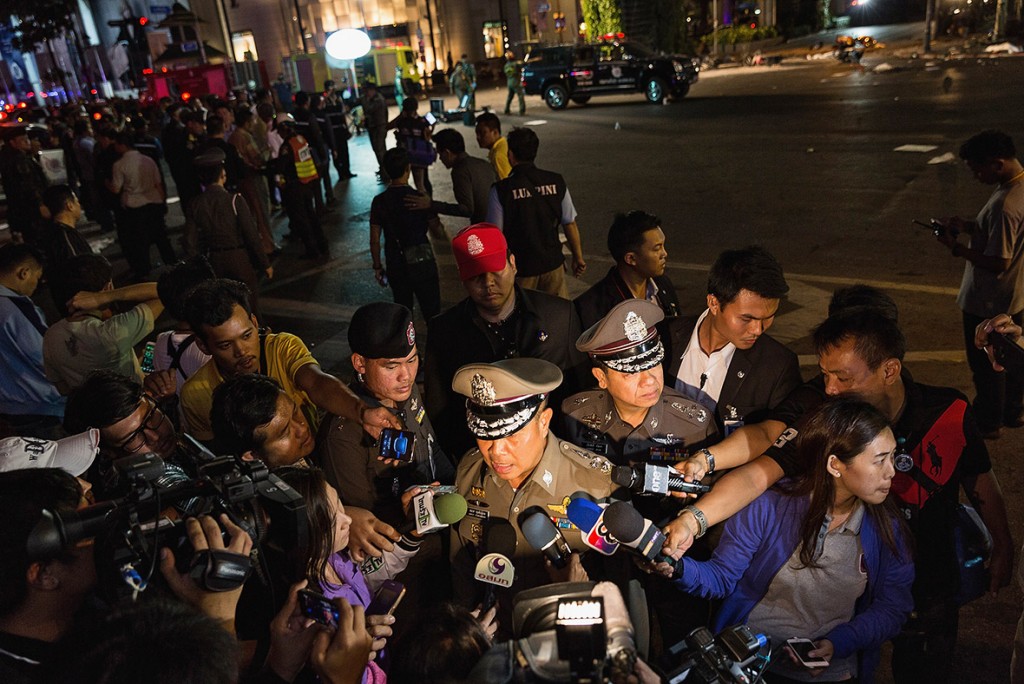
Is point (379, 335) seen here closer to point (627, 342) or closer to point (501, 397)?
point (501, 397)

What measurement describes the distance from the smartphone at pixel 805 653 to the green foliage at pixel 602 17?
38.6 m

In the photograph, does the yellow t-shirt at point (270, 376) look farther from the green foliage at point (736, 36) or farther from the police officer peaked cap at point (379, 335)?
the green foliage at point (736, 36)

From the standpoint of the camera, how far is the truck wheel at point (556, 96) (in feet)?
82.2

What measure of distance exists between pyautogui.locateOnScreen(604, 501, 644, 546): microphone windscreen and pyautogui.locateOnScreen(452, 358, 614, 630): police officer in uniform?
0.58 m

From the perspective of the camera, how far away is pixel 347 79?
34125 millimetres

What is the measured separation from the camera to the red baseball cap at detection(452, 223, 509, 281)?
3855 millimetres

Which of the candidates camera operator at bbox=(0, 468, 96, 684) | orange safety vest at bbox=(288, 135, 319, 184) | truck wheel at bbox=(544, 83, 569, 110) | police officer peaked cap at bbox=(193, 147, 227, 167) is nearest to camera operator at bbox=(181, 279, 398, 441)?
camera operator at bbox=(0, 468, 96, 684)

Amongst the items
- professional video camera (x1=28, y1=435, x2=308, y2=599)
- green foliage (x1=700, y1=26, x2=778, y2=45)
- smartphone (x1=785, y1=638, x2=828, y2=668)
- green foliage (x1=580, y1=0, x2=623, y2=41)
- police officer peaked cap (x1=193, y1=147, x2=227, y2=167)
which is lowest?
smartphone (x1=785, y1=638, x2=828, y2=668)

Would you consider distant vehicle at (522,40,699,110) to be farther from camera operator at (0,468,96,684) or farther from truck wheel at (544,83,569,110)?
camera operator at (0,468,96,684)

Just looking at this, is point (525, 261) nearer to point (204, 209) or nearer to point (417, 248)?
point (417, 248)

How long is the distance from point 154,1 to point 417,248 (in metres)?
56.1

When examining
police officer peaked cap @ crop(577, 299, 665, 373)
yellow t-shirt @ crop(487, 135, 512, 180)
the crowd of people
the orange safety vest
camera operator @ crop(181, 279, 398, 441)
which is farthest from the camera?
the orange safety vest

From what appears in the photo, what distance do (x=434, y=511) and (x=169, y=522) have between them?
85 centimetres

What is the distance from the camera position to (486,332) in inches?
156
